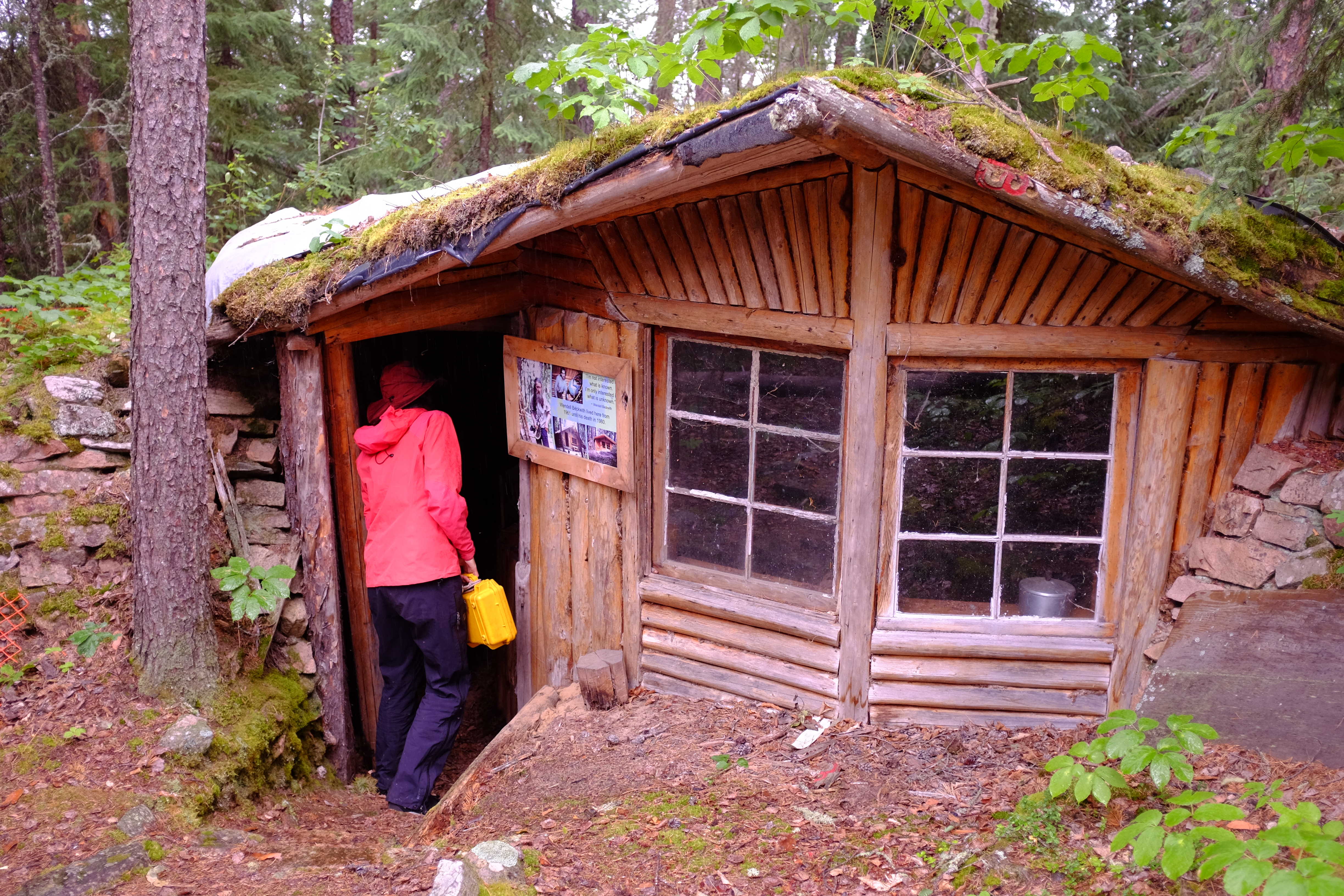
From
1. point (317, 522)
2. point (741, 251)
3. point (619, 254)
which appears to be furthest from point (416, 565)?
point (741, 251)

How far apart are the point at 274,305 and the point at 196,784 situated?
246 centimetres

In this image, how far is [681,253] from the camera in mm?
4453

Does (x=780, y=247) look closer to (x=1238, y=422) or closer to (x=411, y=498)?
(x=1238, y=422)

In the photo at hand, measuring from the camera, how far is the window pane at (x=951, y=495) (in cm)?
440

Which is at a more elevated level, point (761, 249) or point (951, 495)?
point (761, 249)

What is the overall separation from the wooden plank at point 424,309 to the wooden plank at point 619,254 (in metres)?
0.89

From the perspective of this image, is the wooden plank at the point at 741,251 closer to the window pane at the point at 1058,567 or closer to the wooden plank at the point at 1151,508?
the window pane at the point at 1058,567

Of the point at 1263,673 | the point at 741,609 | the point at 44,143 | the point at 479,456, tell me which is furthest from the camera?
the point at 44,143

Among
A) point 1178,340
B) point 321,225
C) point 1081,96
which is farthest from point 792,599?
point 321,225

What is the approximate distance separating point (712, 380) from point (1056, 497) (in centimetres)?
187

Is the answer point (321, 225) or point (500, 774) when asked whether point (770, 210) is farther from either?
point (500, 774)

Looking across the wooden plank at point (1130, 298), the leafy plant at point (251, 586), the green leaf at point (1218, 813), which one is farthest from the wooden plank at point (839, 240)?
the leafy plant at point (251, 586)

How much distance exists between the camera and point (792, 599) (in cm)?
468

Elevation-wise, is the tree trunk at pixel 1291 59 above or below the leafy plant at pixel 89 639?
above
